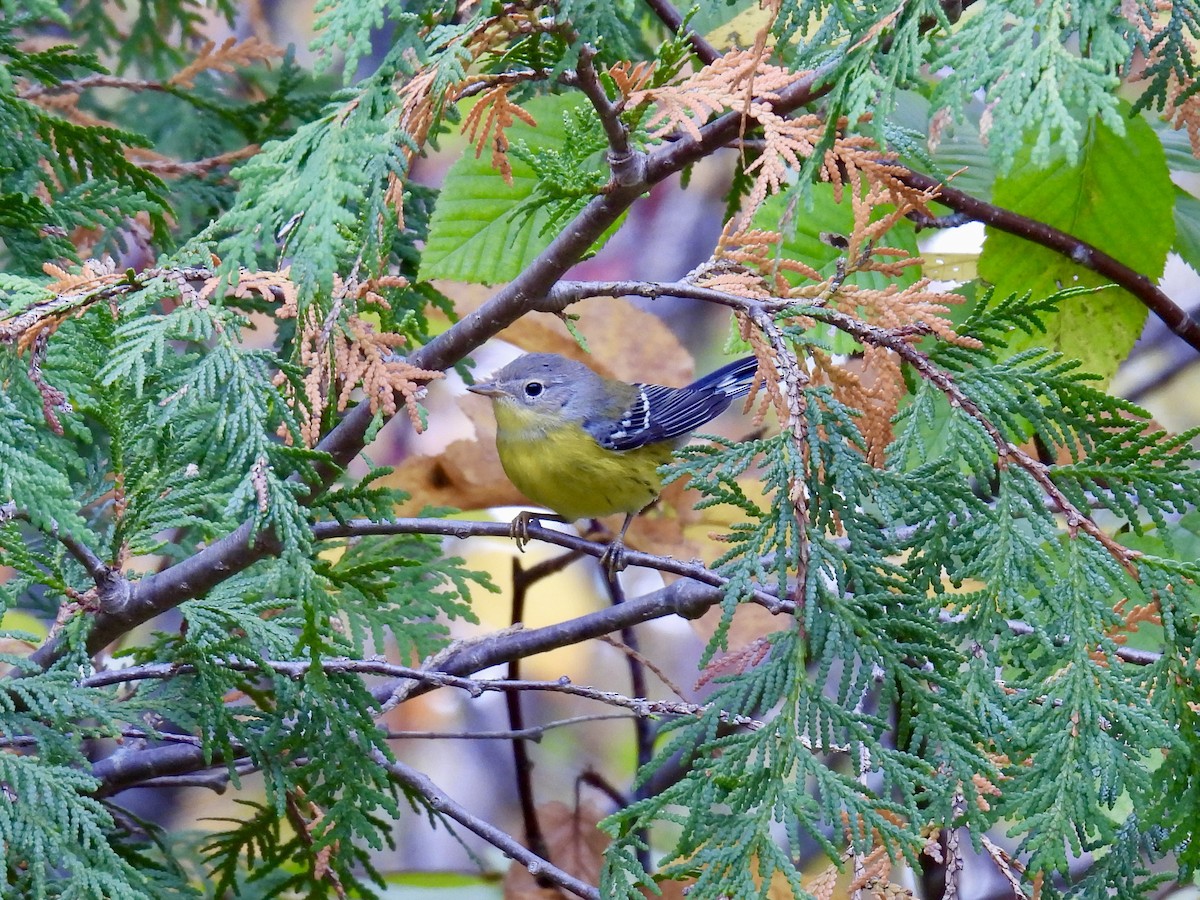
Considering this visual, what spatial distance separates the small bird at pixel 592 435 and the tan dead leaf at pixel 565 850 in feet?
1.77

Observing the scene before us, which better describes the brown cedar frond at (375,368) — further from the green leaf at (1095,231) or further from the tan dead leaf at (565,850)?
the tan dead leaf at (565,850)

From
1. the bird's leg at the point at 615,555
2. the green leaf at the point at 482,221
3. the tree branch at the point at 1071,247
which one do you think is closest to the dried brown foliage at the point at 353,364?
the bird's leg at the point at 615,555

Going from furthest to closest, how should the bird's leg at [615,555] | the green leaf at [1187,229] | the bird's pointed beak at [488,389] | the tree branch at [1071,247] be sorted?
the bird's pointed beak at [488,389] → the green leaf at [1187,229] → the tree branch at [1071,247] → the bird's leg at [615,555]

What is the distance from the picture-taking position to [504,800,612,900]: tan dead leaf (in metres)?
1.96

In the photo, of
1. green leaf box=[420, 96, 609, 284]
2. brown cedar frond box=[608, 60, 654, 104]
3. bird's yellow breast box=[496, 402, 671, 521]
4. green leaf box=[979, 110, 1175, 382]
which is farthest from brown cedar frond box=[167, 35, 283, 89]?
green leaf box=[979, 110, 1175, 382]

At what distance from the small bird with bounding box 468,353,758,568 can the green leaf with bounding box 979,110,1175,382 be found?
2.03ft

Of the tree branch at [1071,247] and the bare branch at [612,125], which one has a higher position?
the bare branch at [612,125]

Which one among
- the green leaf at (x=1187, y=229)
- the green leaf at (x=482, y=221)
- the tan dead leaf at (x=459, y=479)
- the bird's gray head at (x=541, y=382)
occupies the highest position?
the green leaf at (x=482, y=221)

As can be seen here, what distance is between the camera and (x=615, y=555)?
1.30 metres

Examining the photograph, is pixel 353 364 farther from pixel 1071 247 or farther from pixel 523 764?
pixel 523 764

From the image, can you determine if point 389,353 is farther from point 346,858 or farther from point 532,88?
point 346,858

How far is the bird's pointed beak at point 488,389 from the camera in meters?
2.24

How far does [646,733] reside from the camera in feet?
7.06

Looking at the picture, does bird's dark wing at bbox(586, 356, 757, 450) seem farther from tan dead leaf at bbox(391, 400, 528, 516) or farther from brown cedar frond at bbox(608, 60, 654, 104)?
brown cedar frond at bbox(608, 60, 654, 104)
